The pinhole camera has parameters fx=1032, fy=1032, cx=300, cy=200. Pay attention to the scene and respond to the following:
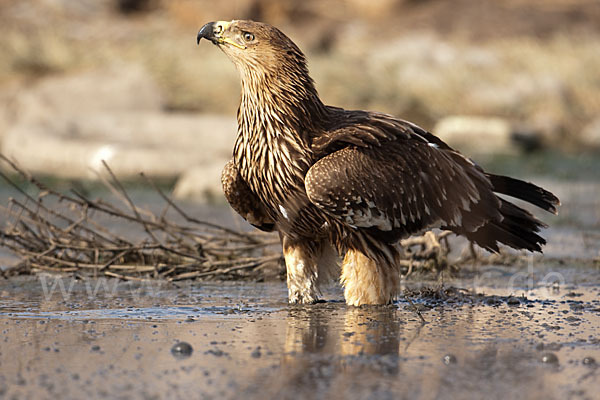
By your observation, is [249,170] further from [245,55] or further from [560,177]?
[560,177]

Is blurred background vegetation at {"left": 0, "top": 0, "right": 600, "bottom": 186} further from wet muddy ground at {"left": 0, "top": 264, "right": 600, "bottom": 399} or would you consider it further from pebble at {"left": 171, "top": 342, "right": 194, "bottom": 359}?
pebble at {"left": 171, "top": 342, "right": 194, "bottom": 359}

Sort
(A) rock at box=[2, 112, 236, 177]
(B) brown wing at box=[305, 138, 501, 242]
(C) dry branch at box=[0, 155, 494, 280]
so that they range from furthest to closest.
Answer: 1. (A) rock at box=[2, 112, 236, 177]
2. (C) dry branch at box=[0, 155, 494, 280]
3. (B) brown wing at box=[305, 138, 501, 242]

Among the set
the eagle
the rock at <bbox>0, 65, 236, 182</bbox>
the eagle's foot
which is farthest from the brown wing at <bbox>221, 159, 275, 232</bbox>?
the rock at <bbox>0, 65, 236, 182</bbox>

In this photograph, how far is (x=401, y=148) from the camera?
5.95m

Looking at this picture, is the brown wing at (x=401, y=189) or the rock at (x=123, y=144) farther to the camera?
the rock at (x=123, y=144)

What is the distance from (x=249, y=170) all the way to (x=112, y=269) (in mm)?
1845

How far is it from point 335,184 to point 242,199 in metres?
0.78

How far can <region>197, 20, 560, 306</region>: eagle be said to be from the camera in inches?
223

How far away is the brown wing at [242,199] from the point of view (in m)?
5.89

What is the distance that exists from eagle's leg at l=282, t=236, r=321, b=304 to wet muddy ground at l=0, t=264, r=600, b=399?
0.36ft

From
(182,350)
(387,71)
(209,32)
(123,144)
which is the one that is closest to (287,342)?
(182,350)

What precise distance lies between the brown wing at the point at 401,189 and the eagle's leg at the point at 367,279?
177 mm

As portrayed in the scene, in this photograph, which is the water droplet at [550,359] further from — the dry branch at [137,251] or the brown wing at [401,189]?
the dry branch at [137,251]

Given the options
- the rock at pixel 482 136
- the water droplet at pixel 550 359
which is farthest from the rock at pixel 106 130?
the water droplet at pixel 550 359
